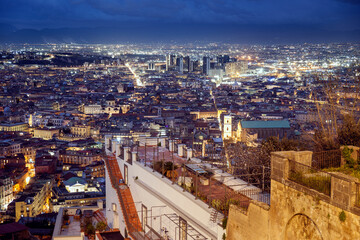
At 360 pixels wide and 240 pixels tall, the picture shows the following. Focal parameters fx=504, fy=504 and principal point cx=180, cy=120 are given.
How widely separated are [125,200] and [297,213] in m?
3.94

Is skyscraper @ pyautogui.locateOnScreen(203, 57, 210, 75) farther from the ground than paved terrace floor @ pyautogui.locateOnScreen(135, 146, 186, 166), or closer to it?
farther from the ground

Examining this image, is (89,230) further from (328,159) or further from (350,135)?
(328,159)

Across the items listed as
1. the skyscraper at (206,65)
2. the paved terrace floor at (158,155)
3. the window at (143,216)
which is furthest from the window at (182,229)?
the skyscraper at (206,65)

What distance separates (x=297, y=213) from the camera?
3.61m

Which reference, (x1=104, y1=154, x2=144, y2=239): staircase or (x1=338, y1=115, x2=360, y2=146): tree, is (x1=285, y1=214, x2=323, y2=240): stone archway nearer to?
(x1=104, y1=154, x2=144, y2=239): staircase

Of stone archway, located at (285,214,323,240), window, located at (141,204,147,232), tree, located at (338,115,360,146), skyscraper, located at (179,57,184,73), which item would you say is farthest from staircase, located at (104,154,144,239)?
skyscraper, located at (179,57,184,73)

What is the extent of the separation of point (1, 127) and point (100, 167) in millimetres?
18205

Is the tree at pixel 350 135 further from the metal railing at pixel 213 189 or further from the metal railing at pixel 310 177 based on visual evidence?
the metal railing at pixel 310 177

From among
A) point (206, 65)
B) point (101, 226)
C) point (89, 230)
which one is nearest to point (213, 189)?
point (101, 226)

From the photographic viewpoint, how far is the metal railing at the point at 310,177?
3431mm

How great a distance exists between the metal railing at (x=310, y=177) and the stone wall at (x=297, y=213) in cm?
4

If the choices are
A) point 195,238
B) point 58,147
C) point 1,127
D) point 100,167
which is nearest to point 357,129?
point 195,238

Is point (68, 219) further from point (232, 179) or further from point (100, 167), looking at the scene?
point (100, 167)

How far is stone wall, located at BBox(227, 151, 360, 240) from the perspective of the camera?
3175 mm
